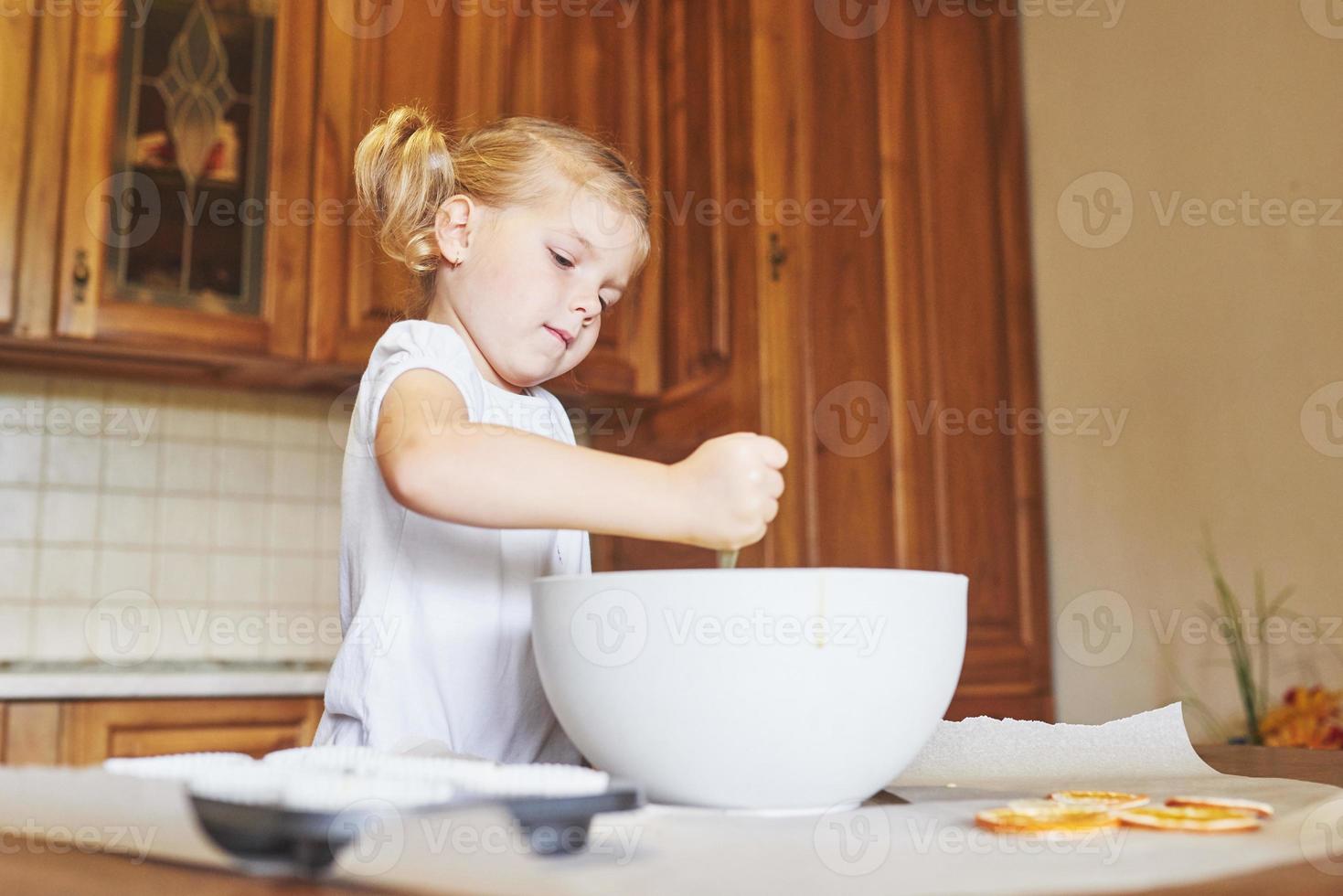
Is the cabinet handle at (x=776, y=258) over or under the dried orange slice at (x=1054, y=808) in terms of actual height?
over

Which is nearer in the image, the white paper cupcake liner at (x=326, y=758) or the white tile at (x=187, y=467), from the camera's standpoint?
the white paper cupcake liner at (x=326, y=758)

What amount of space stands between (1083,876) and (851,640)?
15 centimetres

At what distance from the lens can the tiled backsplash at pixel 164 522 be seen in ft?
6.88

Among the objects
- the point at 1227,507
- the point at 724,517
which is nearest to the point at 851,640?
the point at 724,517

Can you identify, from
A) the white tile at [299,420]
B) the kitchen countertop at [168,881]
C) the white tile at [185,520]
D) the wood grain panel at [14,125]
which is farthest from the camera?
the white tile at [299,420]

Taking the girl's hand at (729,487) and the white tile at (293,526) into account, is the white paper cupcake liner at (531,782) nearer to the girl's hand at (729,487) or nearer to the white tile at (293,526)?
the girl's hand at (729,487)

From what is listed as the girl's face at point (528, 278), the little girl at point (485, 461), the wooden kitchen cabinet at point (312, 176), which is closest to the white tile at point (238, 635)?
the wooden kitchen cabinet at point (312, 176)

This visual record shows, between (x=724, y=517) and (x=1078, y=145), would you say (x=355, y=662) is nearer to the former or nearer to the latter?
(x=724, y=517)

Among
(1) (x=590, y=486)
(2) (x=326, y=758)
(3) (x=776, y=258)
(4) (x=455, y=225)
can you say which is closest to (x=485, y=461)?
(1) (x=590, y=486)

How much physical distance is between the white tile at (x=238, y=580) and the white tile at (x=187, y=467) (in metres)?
0.14

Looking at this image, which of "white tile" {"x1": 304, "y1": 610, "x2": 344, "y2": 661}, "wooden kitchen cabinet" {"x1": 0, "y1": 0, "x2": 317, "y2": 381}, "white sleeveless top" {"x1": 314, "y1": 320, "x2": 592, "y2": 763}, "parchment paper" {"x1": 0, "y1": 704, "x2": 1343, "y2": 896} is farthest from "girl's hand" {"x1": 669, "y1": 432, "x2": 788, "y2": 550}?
"white tile" {"x1": 304, "y1": 610, "x2": 344, "y2": 661}

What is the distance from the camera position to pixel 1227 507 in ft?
5.91

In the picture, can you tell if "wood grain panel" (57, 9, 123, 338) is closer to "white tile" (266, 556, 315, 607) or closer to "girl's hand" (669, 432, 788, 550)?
"white tile" (266, 556, 315, 607)

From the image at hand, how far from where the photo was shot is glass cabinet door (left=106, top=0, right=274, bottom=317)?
76.7 inches
